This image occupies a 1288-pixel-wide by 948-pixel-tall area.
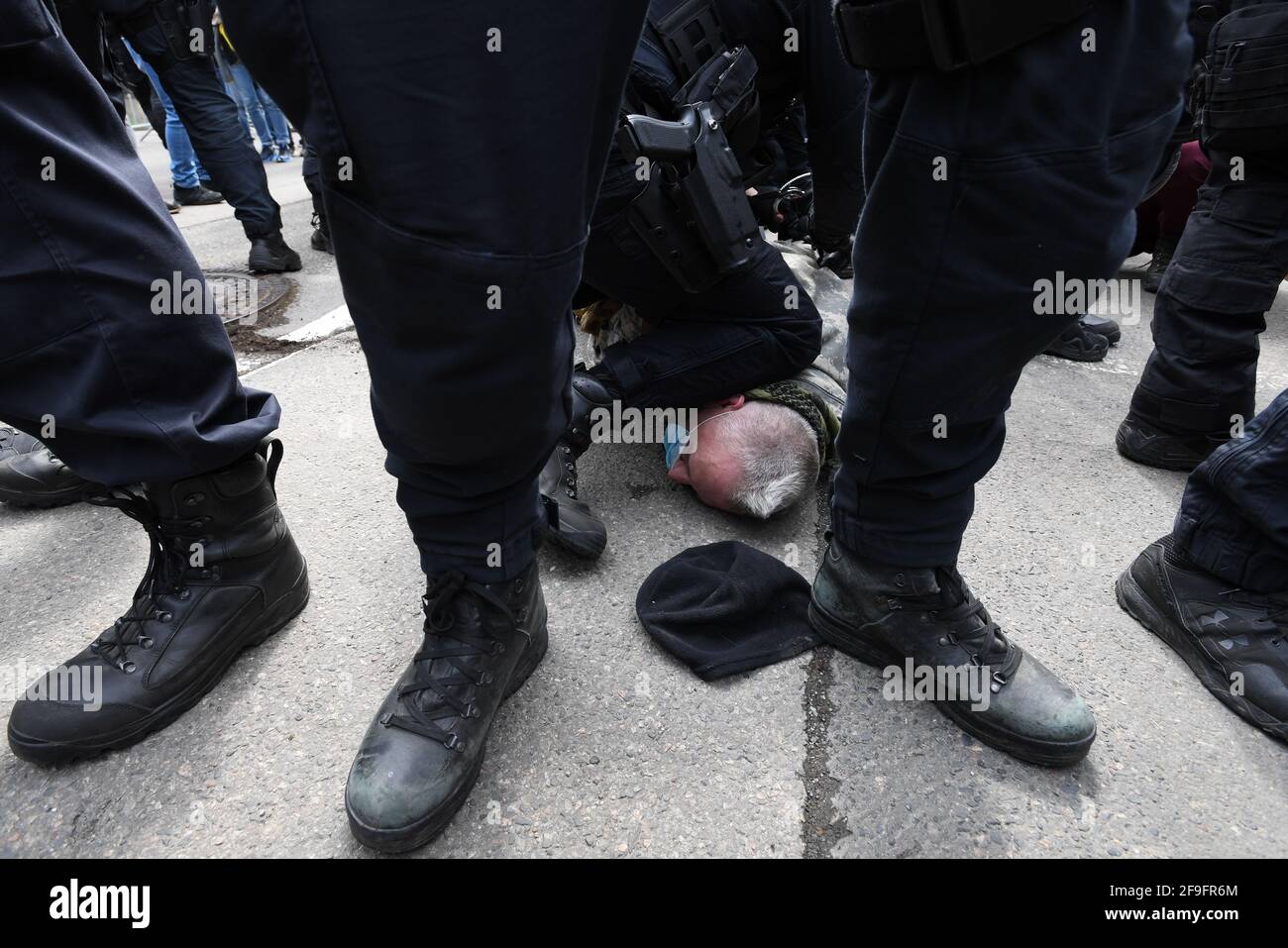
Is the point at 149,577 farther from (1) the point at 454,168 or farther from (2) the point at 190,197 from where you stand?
(2) the point at 190,197

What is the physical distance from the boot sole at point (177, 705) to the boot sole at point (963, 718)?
944 millimetres

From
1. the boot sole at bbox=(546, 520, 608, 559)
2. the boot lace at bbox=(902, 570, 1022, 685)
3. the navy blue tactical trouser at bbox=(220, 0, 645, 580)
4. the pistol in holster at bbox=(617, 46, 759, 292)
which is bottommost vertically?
the boot sole at bbox=(546, 520, 608, 559)

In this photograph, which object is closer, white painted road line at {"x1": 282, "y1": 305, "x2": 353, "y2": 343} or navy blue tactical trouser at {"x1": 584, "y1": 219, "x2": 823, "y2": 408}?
navy blue tactical trouser at {"x1": 584, "y1": 219, "x2": 823, "y2": 408}

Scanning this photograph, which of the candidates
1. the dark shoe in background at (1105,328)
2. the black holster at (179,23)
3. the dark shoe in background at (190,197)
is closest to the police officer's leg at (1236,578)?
the dark shoe in background at (1105,328)

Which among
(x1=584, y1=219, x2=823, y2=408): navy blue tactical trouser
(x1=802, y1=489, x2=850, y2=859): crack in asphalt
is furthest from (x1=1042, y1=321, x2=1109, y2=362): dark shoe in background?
(x1=802, y1=489, x2=850, y2=859): crack in asphalt

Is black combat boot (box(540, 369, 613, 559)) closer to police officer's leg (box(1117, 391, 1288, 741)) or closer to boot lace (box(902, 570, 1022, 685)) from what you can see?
boot lace (box(902, 570, 1022, 685))

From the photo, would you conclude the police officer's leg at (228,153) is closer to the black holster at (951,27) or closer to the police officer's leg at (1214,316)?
the black holster at (951,27)

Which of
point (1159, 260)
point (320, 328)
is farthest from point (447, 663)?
point (1159, 260)

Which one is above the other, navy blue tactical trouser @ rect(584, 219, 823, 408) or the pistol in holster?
the pistol in holster

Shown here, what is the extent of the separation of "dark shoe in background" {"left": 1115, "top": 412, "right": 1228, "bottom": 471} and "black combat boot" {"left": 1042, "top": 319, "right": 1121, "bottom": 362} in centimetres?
70

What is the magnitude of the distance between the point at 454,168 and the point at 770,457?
106cm

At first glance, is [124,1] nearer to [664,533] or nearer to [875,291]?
[664,533]

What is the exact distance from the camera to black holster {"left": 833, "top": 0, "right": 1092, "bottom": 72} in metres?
0.73

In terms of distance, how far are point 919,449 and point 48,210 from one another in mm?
1243
